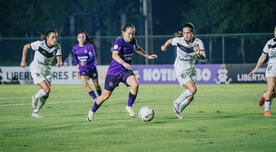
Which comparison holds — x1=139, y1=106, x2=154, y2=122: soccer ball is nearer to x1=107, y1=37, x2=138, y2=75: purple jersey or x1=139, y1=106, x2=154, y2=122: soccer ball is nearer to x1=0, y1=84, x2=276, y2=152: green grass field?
x1=0, y1=84, x2=276, y2=152: green grass field

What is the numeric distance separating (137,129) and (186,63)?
113 inches

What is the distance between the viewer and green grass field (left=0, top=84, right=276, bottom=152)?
11641 millimetres

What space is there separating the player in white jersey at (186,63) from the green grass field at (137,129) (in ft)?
1.41

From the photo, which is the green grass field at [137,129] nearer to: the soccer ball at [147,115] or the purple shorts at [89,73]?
the soccer ball at [147,115]

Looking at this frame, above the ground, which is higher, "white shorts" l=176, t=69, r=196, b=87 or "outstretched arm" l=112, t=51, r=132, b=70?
"outstretched arm" l=112, t=51, r=132, b=70

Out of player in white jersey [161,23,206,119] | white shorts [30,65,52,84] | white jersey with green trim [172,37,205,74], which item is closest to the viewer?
player in white jersey [161,23,206,119]

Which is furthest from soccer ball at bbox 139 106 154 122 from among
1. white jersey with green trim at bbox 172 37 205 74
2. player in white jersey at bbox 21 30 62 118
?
player in white jersey at bbox 21 30 62 118

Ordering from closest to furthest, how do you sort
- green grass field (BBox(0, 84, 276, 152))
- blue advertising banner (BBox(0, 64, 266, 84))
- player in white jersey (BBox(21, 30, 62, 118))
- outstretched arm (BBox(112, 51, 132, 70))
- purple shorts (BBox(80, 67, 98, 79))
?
green grass field (BBox(0, 84, 276, 152)) < outstretched arm (BBox(112, 51, 132, 70)) < player in white jersey (BBox(21, 30, 62, 118)) < purple shorts (BBox(80, 67, 98, 79)) < blue advertising banner (BBox(0, 64, 266, 84))

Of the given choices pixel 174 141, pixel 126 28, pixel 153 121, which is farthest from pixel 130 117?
pixel 174 141

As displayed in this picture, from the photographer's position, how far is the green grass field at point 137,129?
38.2 ft

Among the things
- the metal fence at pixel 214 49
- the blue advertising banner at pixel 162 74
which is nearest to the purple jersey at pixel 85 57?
the blue advertising banner at pixel 162 74

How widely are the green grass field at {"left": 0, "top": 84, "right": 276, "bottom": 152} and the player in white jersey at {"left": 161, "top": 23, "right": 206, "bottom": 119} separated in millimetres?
430

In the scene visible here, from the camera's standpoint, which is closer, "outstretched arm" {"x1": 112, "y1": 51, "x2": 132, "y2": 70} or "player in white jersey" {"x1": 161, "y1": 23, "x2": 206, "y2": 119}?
"outstretched arm" {"x1": 112, "y1": 51, "x2": 132, "y2": 70}

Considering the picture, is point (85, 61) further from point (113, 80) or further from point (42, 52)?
point (113, 80)
